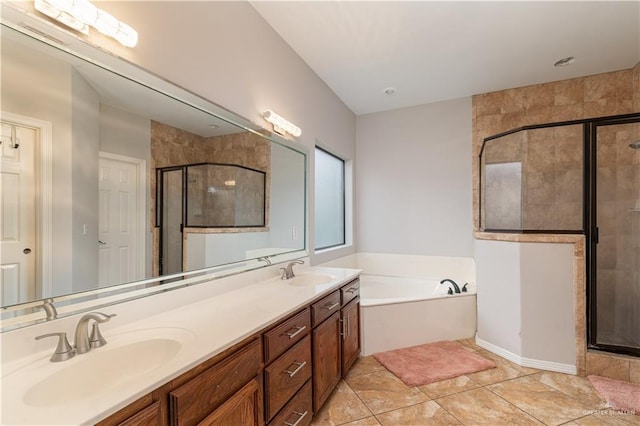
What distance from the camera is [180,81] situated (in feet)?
4.73

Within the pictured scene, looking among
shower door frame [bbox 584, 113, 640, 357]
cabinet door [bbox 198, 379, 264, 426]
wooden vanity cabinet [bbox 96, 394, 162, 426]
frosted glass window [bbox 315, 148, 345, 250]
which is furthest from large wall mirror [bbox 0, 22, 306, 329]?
shower door frame [bbox 584, 113, 640, 357]

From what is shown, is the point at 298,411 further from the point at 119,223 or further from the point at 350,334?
the point at 119,223

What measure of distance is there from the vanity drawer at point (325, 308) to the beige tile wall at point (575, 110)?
69.3 inches

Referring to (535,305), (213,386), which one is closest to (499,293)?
(535,305)

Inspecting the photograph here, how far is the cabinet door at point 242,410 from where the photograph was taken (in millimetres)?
1005

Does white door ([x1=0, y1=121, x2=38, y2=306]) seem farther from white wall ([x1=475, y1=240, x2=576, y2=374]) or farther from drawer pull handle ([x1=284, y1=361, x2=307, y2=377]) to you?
white wall ([x1=475, y1=240, x2=576, y2=374])

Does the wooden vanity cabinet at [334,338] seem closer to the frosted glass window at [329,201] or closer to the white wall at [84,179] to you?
Result: the frosted glass window at [329,201]

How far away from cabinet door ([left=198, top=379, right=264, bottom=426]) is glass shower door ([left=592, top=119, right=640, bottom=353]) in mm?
2820

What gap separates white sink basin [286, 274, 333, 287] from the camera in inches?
87.5

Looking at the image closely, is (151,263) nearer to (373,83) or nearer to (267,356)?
(267,356)

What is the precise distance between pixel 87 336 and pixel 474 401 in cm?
235

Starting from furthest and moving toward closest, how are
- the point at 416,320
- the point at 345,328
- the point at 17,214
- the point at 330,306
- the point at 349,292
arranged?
the point at 416,320 < the point at 349,292 < the point at 345,328 < the point at 330,306 < the point at 17,214

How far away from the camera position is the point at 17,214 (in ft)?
2.93

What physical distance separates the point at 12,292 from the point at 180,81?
1.10 metres
